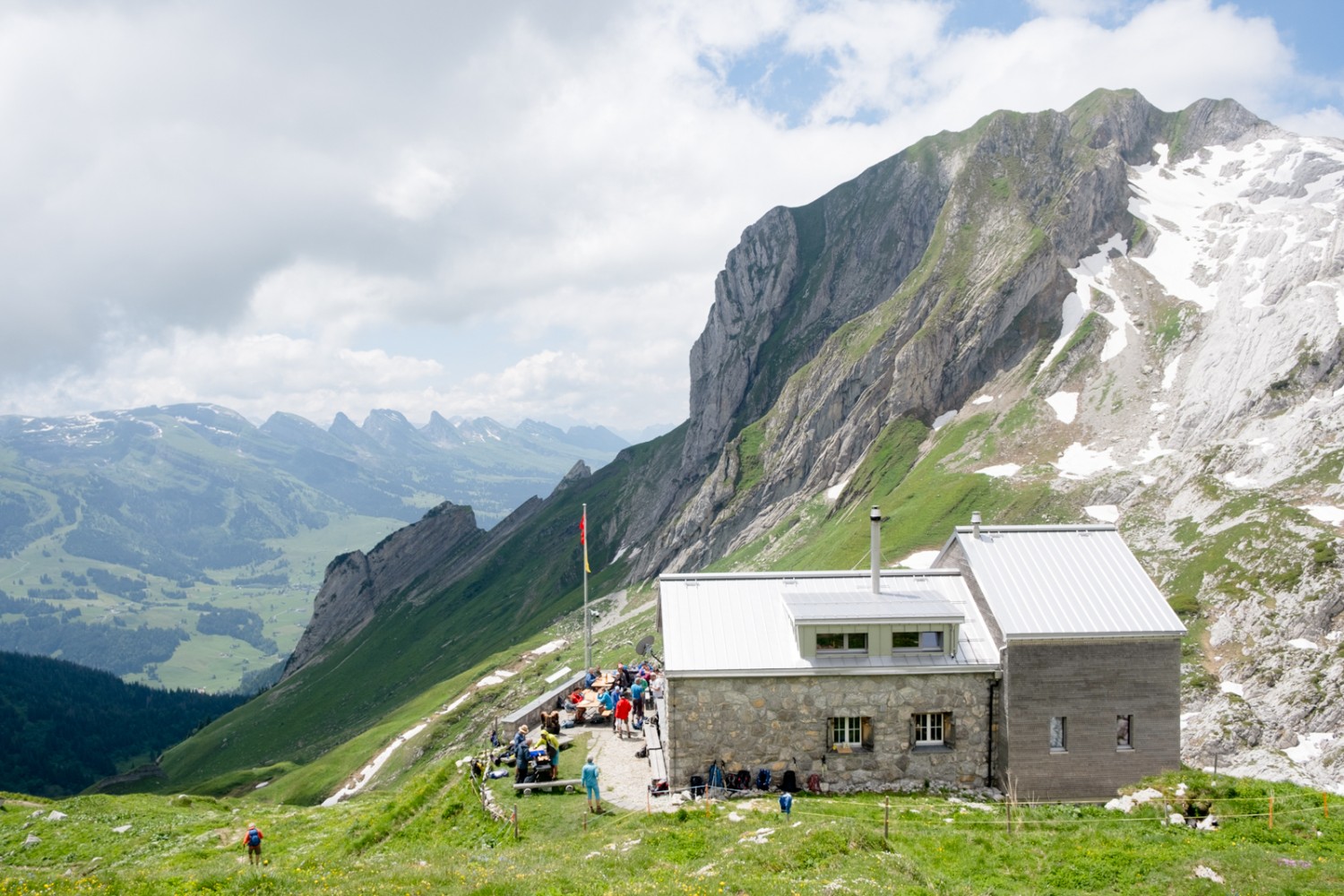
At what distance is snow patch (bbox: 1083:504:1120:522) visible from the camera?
9656cm

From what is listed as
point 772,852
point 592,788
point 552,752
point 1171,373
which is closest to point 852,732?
point 592,788

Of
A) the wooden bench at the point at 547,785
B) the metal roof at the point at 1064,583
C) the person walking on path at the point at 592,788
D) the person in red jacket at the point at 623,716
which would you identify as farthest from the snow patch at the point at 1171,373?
the person walking on path at the point at 592,788

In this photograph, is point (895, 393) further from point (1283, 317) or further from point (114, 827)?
point (114, 827)

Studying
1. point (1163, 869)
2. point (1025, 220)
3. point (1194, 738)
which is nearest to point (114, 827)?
point (1163, 869)

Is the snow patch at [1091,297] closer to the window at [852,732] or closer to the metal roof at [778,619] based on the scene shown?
the metal roof at [778,619]

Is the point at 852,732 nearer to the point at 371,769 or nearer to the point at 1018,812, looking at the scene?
the point at 1018,812

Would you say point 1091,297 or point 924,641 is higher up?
point 1091,297

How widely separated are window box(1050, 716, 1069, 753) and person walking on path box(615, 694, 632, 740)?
55.0 ft

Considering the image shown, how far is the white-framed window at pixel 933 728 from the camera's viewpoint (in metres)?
32.0

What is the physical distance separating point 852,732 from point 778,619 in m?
5.13

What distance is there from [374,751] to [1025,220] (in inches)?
5912

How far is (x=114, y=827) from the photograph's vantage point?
3650 centimetres

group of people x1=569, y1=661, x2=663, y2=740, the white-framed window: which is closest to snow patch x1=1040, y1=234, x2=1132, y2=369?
group of people x1=569, y1=661, x2=663, y2=740

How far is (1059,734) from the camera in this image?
3184 cm
